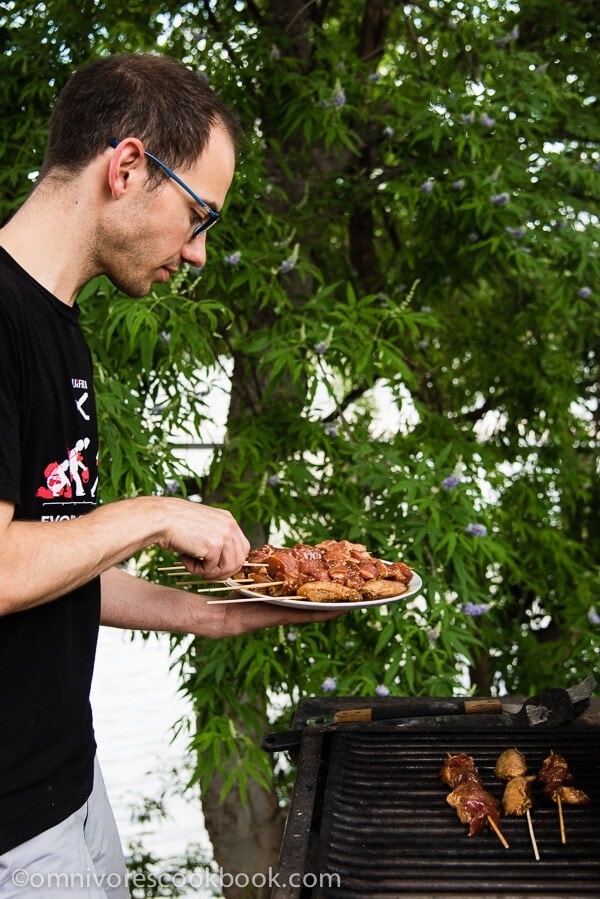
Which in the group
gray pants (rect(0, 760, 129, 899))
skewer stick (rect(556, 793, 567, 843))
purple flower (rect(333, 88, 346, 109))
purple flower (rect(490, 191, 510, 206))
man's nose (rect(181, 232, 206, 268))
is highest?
purple flower (rect(333, 88, 346, 109))

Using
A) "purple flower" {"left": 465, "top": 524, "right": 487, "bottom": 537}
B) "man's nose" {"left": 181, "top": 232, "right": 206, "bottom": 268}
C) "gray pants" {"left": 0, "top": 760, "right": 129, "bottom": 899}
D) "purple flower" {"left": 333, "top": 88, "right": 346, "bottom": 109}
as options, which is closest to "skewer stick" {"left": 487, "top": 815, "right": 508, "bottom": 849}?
"gray pants" {"left": 0, "top": 760, "right": 129, "bottom": 899}

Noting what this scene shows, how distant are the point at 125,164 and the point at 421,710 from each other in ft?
4.89

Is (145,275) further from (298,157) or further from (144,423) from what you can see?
(298,157)

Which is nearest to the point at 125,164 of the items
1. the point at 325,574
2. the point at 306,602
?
the point at 306,602

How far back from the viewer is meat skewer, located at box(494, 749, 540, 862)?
192cm

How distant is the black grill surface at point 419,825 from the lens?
165cm

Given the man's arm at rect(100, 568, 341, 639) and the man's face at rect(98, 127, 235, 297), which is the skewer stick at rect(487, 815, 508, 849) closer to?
the man's arm at rect(100, 568, 341, 639)

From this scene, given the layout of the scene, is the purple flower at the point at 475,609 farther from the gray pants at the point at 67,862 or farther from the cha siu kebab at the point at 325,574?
the gray pants at the point at 67,862

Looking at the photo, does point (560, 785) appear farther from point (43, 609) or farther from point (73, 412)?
point (73, 412)

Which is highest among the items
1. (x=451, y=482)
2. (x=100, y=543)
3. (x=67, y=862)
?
(x=451, y=482)

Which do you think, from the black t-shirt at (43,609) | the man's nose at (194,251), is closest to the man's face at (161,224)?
the man's nose at (194,251)

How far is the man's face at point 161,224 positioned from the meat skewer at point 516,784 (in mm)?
1180

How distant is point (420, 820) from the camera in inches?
75.1

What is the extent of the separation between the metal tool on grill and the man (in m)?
0.60
